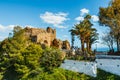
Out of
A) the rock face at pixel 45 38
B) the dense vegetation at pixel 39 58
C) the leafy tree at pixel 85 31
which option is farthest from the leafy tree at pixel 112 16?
the rock face at pixel 45 38

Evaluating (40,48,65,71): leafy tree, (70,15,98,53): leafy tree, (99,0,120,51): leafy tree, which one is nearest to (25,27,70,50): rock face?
(70,15,98,53): leafy tree

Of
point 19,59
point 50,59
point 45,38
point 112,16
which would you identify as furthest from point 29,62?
point 45,38

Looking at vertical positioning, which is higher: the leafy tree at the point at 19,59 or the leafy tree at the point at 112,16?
the leafy tree at the point at 112,16

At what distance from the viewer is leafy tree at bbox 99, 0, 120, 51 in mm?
34625

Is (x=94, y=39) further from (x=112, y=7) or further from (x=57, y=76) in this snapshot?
(x=57, y=76)

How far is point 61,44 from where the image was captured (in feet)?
182

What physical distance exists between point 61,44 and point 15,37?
686 inches

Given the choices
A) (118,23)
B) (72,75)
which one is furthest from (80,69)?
(118,23)

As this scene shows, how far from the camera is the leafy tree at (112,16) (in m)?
34.6

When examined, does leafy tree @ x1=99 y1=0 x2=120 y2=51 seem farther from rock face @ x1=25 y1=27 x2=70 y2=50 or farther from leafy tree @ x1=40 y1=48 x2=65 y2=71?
rock face @ x1=25 y1=27 x2=70 y2=50

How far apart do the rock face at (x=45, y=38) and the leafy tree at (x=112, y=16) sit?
18.1 meters

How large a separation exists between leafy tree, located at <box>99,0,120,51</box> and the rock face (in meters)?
18.1

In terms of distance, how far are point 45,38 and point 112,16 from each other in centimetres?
2124

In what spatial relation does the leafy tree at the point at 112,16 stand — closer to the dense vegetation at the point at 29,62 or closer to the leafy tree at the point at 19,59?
the dense vegetation at the point at 29,62
